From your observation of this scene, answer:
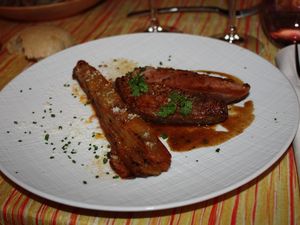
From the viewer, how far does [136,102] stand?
1.47 m

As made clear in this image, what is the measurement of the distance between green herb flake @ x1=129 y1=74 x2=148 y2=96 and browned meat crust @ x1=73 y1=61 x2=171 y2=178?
0.22 feet

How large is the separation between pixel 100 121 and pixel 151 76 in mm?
276

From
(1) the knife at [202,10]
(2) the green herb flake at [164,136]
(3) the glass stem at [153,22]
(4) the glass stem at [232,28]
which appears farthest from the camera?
(1) the knife at [202,10]

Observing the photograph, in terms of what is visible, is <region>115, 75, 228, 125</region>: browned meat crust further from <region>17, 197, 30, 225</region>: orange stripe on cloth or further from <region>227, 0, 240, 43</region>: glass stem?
<region>227, 0, 240, 43</region>: glass stem

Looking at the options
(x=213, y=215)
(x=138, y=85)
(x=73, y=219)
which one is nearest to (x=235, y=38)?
(x=138, y=85)

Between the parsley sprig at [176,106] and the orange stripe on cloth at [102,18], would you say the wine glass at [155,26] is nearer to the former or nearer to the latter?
the orange stripe on cloth at [102,18]

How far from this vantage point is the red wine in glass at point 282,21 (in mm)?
1812

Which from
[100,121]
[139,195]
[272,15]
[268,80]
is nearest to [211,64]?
[268,80]

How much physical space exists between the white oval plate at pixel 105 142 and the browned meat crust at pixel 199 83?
6 centimetres

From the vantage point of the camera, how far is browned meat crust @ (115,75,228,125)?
1405 mm

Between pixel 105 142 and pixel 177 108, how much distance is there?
280 mm

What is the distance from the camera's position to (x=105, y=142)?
4.52ft

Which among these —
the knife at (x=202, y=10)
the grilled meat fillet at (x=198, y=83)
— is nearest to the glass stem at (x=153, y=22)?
the knife at (x=202, y=10)

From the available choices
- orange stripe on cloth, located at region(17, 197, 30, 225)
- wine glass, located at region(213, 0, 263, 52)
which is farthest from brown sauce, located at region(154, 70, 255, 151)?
wine glass, located at region(213, 0, 263, 52)
